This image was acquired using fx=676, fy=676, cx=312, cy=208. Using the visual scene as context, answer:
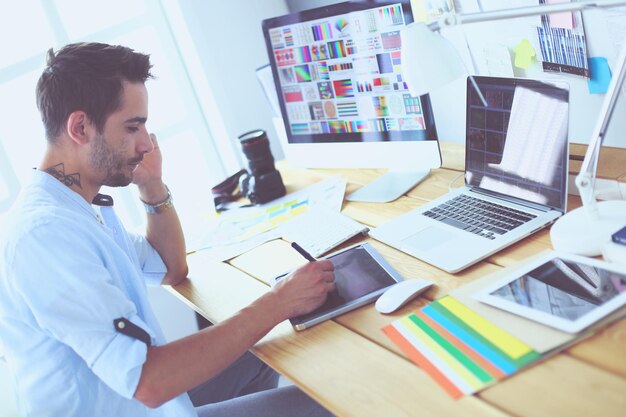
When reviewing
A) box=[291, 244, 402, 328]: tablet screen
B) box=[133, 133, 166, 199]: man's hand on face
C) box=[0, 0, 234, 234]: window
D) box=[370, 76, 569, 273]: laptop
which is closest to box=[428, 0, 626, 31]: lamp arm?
box=[370, 76, 569, 273]: laptop

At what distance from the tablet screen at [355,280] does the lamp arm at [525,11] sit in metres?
0.49

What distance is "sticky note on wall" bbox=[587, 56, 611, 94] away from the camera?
1479mm

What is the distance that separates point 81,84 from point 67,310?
0.48m

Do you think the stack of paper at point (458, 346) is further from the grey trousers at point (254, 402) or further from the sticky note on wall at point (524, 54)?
the sticky note on wall at point (524, 54)

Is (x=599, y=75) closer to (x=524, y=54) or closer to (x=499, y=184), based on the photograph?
(x=524, y=54)

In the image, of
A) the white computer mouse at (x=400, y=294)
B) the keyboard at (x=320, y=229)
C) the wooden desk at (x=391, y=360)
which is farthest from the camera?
the keyboard at (x=320, y=229)

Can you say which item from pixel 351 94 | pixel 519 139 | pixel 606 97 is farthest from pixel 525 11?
pixel 351 94

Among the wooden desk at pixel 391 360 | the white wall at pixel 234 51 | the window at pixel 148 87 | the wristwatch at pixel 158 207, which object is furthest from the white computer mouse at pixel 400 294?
the white wall at pixel 234 51

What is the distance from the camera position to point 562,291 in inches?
42.4

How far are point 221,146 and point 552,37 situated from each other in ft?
4.96

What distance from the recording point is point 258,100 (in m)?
2.71

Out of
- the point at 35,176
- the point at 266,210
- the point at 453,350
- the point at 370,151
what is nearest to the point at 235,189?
the point at 266,210

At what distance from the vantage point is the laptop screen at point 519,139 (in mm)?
1331

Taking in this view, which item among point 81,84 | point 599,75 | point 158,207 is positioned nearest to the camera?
point 81,84
